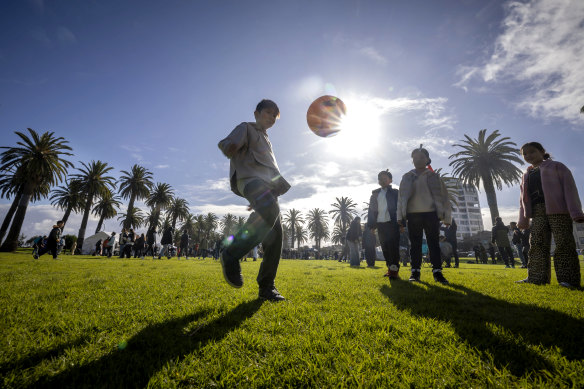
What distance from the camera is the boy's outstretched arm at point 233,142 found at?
280 centimetres

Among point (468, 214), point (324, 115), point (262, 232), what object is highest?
point (468, 214)

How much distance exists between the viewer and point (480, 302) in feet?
9.13

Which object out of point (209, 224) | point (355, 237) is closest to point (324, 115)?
point (355, 237)

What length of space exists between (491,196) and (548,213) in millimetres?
31680

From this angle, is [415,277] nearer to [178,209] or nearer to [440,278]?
[440,278]

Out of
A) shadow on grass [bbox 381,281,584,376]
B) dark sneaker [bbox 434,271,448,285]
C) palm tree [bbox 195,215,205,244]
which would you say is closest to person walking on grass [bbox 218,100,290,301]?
shadow on grass [bbox 381,281,584,376]

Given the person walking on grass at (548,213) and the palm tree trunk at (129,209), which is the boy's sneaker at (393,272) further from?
the palm tree trunk at (129,209)

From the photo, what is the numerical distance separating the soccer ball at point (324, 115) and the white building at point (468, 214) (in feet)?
437

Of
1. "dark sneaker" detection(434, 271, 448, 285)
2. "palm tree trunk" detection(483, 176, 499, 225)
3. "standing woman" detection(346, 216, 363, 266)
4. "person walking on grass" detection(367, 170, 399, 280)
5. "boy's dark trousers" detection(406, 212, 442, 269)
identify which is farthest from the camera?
"palm tree trunk" detection(483, 176, 499, 225)

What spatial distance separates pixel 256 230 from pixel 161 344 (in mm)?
1302

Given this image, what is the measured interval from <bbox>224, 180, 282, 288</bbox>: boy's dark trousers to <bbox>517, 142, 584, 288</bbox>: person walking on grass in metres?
4.51

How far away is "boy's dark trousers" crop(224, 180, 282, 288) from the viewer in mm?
2602

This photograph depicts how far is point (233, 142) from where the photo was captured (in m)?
2.82

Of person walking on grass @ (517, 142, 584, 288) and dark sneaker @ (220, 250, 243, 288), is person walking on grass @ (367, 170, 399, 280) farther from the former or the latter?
dark sneaker @ (220, 250, 243, 288)
